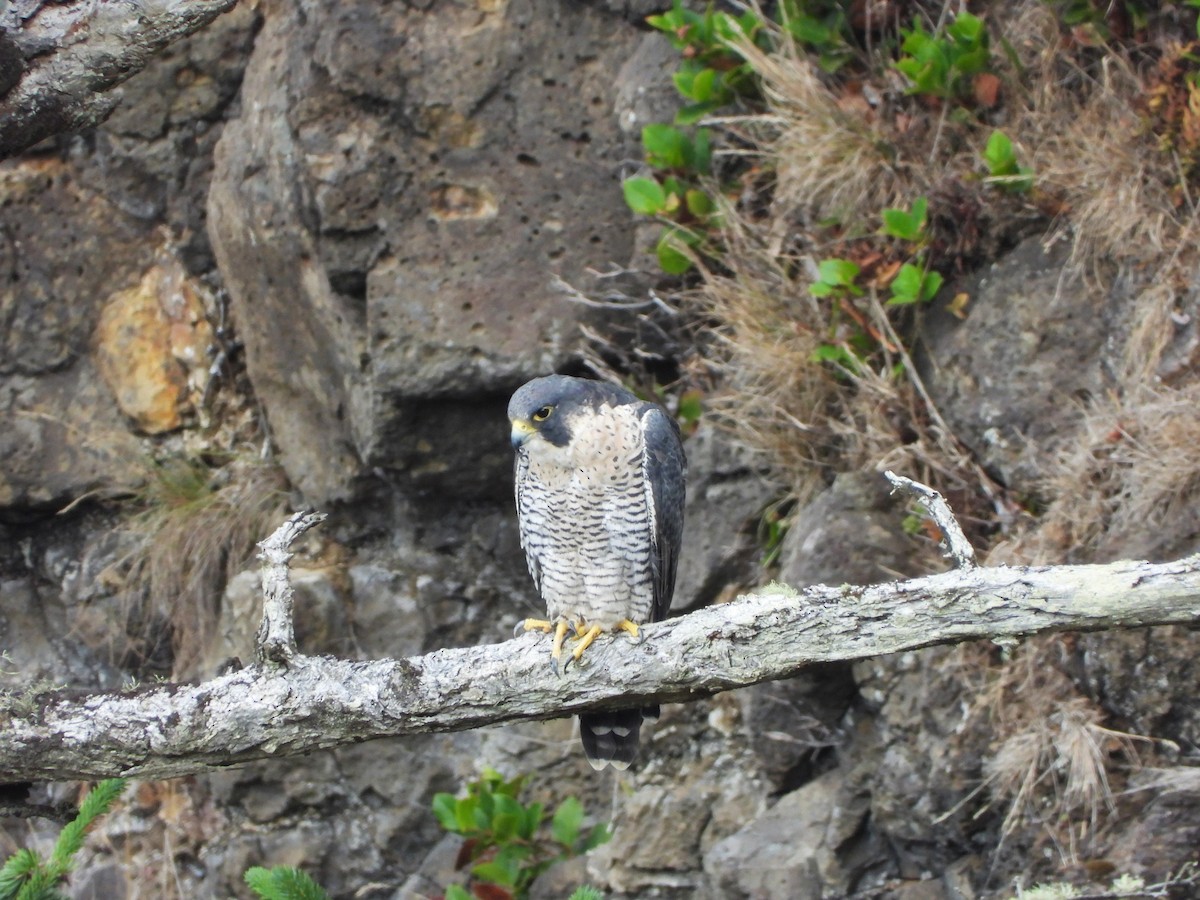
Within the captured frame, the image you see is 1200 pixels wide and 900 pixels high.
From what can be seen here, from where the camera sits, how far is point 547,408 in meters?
3.88

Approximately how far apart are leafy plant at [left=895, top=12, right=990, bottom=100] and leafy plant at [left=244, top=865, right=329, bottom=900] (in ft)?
11.7

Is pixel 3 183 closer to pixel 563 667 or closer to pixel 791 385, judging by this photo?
pixel 791 385

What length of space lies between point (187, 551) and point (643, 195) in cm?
257

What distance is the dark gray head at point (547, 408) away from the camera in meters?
3.88

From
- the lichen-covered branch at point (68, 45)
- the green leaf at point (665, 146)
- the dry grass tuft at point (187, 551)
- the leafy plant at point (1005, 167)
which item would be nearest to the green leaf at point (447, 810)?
the dry grass tuft at point (187, 551)

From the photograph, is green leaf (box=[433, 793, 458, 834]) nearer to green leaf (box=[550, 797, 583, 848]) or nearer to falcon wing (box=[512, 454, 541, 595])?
green leaf (box=[550, 797, 583, 848])

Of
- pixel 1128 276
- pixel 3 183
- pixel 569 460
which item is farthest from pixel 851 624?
pixel 3 183

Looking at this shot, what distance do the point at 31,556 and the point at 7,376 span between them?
865 mm

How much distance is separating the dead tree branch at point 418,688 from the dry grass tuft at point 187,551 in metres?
2.69

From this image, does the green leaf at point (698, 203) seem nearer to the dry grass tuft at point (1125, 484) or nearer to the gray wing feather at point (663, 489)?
the gray wing feather at point (663, 489)

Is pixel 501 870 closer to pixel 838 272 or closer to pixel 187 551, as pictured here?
pixel 187 551

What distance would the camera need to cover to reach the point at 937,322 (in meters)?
4.92

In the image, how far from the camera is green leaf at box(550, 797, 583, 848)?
16.3 feet

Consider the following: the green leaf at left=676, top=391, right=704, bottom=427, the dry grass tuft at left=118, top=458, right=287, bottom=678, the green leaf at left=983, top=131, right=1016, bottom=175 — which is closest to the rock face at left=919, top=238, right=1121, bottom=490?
the green leaf at left=983, top=131, right=1016, bottom=175
